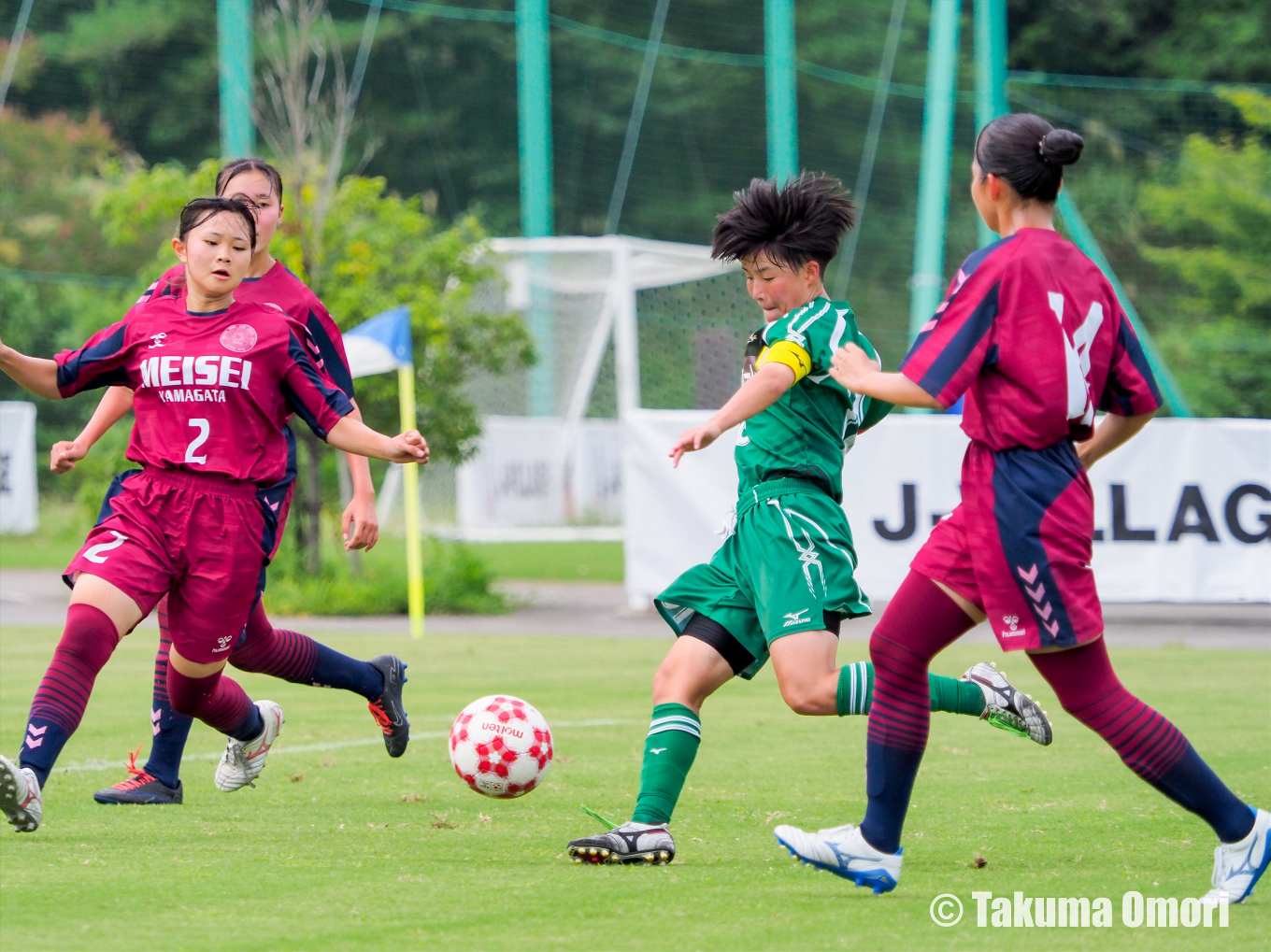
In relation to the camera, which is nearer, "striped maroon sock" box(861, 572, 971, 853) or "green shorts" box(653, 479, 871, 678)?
"striped maroon sock" box(861, 572, 971, 853)

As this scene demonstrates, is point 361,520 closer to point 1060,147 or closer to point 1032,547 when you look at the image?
point 1032,547

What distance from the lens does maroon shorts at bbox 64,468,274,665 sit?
489cm

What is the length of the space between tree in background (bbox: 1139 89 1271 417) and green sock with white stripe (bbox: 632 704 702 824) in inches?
886

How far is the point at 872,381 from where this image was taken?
13.1 ft

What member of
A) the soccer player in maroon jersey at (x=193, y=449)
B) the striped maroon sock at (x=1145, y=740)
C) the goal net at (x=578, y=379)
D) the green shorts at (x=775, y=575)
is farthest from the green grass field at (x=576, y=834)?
the goal net at (x=578, y=379)

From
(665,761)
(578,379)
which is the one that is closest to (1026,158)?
(665,761)

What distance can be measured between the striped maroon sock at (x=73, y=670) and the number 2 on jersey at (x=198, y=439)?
0.52m

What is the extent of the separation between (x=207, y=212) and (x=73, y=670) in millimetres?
1427

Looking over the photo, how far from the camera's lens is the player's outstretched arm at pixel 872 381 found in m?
3.87

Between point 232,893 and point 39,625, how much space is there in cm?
980

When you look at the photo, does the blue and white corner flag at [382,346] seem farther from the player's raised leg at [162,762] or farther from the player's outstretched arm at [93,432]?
the player's raised leg at [162,762]

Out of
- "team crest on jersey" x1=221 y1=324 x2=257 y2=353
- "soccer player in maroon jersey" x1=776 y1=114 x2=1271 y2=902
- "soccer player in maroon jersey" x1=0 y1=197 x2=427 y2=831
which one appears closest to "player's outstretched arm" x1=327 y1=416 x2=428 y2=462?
"soccer player in maroon jersey" x1=0 y1=197 x2=427 y2=831

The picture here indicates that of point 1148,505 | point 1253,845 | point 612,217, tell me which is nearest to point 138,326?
point 1253,845

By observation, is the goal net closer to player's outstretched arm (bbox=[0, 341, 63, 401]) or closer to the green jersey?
player's outstretched arm (bbox=[0, 341, 63, 401])
